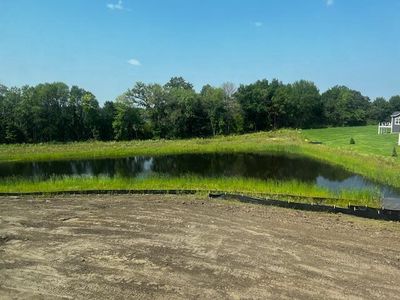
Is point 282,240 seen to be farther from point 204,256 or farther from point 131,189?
point 131,189

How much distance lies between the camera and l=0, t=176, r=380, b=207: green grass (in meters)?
16.4

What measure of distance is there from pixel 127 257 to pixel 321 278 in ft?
15.0

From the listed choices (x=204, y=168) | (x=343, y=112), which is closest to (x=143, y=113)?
(x=204, y=168)

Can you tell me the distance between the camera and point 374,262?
9.06 metres

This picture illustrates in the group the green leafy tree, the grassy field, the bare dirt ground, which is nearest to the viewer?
the bare dirt ground

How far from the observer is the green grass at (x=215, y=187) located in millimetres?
16422

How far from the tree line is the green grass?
44.6 m

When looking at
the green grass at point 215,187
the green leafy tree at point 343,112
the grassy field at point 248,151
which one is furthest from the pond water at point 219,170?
the green leafy tree at point 343,112

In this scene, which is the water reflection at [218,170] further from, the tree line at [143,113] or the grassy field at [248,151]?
the tree line at [143,113]

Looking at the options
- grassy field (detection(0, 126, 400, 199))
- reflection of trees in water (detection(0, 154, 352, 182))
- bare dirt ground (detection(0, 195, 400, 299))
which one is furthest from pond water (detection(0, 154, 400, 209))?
bare dirt ground (detection(0, 195, 400, 299))

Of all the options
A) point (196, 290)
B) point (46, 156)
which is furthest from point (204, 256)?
point (46, 156)

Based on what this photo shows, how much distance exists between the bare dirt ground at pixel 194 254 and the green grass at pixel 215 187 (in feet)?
8.66

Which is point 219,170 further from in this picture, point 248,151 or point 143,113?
point 143,113

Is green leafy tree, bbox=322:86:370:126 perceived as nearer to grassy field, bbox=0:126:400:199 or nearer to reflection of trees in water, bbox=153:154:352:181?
grassy field, bbox=0:126:400:199
